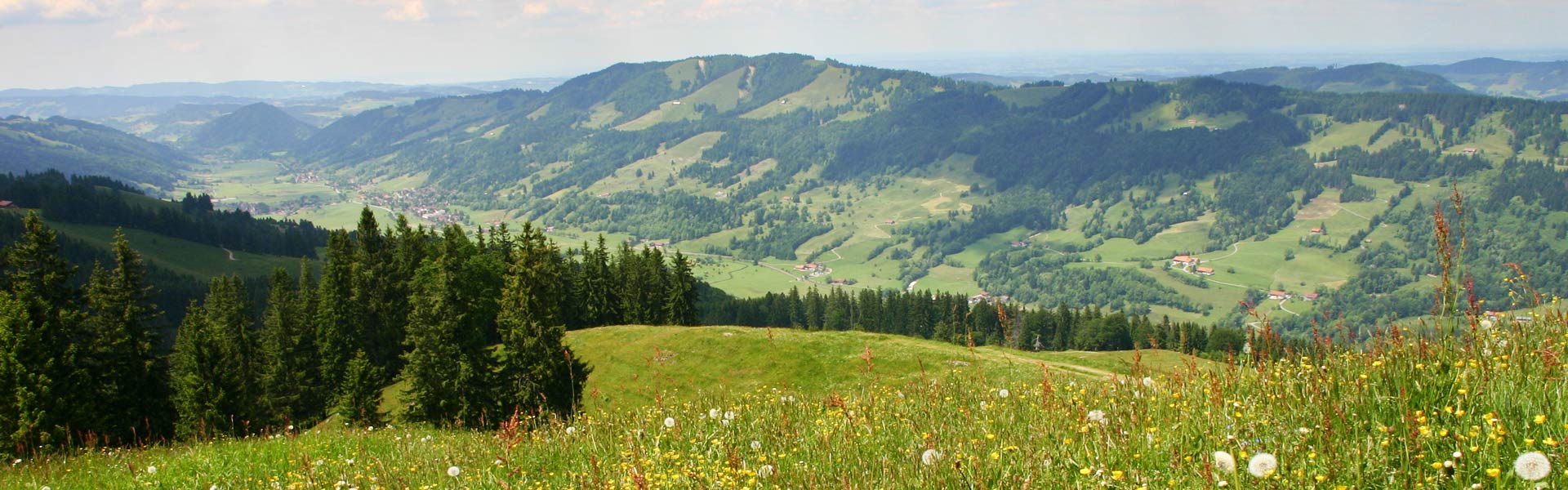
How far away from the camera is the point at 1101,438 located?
6746mm

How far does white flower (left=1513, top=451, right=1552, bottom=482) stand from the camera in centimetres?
385

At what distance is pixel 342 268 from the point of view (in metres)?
58.5

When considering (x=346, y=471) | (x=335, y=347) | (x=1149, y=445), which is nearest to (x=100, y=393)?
(x=335, y=347)

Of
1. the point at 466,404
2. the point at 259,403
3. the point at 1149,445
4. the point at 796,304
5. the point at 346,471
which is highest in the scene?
the point at 1149,445

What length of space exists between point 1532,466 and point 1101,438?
10.0 ft

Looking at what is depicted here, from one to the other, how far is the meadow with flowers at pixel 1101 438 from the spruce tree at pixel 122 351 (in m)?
32.1

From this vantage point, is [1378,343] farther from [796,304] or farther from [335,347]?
[796,304]

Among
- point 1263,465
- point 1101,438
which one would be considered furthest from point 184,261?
point 1263,465

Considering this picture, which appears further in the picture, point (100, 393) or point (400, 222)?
point (400, 222)

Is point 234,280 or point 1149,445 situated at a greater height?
point 1149,445

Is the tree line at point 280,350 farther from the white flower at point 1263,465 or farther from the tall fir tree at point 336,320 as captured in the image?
the white flower at point 1263,465

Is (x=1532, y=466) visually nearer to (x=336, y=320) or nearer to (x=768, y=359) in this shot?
(x=768, y=359)

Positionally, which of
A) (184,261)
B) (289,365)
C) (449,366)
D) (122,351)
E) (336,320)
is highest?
(122,351)

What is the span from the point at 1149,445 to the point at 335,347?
6193 centimetres
